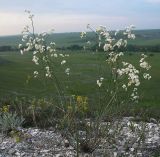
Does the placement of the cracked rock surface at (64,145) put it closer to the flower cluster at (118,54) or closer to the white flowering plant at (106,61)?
the white flowering plant at (106,61)

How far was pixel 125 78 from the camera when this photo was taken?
9203 millimetres

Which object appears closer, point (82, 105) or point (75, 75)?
point (82, 105)

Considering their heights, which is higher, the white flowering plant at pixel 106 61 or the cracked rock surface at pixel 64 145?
the white flowering plant at pixel 106 61

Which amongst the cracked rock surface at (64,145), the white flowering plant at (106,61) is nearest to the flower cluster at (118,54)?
the white flowering plant at (106,61)

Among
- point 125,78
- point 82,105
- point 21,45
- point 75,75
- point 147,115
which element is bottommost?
point 75,75

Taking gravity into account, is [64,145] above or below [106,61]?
below

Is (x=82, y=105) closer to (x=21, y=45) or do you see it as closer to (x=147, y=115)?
(x=21, y=45)

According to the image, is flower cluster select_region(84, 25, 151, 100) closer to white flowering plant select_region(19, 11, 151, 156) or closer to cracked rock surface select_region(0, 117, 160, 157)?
white flowering plant select_region(19, 11, 151, 156)

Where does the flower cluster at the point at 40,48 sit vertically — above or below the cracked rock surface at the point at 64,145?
above

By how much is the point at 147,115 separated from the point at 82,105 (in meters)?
3.54

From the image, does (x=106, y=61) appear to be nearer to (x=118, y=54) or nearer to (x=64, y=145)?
(x=118, y=54)

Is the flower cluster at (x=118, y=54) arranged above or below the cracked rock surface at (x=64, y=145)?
above

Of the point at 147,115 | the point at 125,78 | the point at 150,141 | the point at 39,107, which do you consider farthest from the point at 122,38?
the point at 147,115

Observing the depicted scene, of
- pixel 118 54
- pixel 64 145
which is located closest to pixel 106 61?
pixel 118 54
